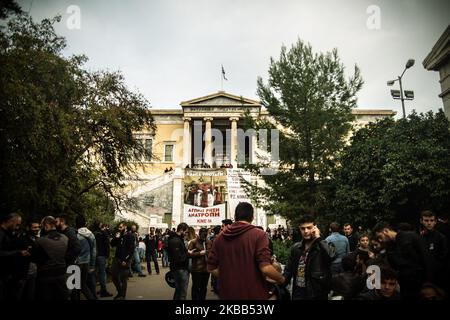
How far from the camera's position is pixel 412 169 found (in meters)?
12.6

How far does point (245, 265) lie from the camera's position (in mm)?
3105

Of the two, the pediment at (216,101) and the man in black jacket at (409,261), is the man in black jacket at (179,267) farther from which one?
the pediment at (216,101)

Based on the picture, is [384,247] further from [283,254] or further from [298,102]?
[298,102]

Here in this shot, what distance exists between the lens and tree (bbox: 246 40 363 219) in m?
15.6

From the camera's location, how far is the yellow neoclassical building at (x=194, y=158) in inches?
1182

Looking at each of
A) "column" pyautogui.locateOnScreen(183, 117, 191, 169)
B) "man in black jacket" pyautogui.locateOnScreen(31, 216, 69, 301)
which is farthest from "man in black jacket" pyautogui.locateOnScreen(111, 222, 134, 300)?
"column" pyautogui.locateOnScreen(183, 117, 191, 169)

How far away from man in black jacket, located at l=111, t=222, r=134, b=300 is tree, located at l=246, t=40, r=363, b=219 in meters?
8.46

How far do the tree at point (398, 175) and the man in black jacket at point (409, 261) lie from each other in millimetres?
8996

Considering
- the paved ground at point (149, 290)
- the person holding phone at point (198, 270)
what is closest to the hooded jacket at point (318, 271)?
the person holding phone at point (198, 270)

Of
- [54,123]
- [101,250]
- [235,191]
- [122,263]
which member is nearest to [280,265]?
[122,263]

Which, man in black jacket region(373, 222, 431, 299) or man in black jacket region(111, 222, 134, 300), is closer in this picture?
man in black jacket region(373, 222, 431, 299)

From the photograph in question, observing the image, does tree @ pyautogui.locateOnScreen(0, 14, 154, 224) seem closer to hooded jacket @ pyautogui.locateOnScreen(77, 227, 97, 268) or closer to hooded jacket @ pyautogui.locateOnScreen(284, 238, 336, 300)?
hooded jacket @ pyautogui.locateOnScreen(77, 227, 97, 268)

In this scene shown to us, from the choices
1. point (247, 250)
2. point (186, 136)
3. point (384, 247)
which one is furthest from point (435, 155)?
point (186, 136)

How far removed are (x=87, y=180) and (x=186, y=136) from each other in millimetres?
24510
